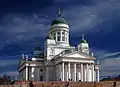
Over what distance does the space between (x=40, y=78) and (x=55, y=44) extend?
35.2 ft

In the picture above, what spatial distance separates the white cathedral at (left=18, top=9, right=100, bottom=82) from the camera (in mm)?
68500

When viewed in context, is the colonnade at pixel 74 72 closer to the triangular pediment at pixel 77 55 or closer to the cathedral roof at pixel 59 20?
the triangular pediment at pixel 77 55

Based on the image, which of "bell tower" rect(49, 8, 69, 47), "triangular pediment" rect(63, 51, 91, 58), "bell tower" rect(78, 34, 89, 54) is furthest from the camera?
"bell tower" rect(78, 34, 89, 54)

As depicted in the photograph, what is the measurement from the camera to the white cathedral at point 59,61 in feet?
225

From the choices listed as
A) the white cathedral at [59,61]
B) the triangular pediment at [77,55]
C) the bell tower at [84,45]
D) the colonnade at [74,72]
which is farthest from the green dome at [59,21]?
the colonnade at [74,72]

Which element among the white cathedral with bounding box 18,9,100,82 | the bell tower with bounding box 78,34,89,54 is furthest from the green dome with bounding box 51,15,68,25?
the bell tower with bounding box 78,34,89,54

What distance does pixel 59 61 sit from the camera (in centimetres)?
6881

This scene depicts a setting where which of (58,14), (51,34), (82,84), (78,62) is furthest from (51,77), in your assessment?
(82,84)

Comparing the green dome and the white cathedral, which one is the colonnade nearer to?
the white cathedral

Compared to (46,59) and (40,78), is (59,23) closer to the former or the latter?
(46,59)

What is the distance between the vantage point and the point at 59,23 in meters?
79.1

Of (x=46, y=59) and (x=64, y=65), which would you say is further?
(x=46, y=59)

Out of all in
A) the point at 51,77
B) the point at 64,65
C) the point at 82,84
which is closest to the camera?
the point at 82,84

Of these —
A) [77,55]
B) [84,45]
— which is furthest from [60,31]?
[77,55]
